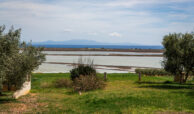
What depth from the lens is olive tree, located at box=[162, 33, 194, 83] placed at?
82.1 feet

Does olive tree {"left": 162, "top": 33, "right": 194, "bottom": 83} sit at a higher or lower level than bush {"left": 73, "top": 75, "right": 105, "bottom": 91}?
higher

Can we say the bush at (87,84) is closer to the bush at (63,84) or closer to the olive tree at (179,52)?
the bush at (63,84)

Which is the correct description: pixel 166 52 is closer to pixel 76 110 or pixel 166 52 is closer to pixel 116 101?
pixel 116 101

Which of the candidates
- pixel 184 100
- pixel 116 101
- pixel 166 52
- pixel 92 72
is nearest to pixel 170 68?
pixel 166 52

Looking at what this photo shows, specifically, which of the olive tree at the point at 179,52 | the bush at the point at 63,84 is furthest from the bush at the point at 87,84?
the olive tree at the point at 179,52

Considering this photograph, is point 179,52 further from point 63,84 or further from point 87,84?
point 63,84

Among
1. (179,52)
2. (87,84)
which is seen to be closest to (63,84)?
(87,84)

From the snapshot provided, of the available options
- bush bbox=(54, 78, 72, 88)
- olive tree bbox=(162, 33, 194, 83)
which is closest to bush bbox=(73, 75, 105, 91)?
bush bbox=(54, 78, 72, 88)

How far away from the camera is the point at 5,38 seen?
12.7m

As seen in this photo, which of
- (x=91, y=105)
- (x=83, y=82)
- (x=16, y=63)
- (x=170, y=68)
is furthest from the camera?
(x=170, y=68)

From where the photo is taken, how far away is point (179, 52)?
24750 mm

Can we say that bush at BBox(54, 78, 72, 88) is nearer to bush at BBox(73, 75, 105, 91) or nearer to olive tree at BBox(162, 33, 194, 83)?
bush at BBox(73, 75, 105, 91)

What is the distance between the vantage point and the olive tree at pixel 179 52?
25.0 meters

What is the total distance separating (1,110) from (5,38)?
154 inches
